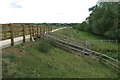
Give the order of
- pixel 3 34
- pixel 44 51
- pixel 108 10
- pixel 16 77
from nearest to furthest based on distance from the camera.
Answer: pixel 16 77 → pixel 3 34 → pixel 44 51 → pixel 108 10

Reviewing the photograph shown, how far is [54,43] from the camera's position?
1366 centimetres

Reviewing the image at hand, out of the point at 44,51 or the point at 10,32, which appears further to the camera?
the point at 44,51

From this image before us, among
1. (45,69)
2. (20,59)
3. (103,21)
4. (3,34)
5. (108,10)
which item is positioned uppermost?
(108,10)

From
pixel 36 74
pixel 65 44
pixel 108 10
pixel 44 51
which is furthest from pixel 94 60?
pixel 108 10

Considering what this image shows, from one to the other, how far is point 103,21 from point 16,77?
30.8m

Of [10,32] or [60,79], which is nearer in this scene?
[60,79]

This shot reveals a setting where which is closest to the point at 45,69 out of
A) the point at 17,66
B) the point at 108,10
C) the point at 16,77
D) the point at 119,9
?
the point at 17,66

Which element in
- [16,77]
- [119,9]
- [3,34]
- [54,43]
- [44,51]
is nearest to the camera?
[16,77]

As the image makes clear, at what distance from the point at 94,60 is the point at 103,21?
73.9ft

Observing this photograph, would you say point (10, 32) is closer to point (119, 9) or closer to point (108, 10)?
point (119, 9)

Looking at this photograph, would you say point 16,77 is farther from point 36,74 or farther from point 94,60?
point 94,60

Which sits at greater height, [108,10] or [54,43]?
[108,10]

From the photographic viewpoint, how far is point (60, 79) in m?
5.50

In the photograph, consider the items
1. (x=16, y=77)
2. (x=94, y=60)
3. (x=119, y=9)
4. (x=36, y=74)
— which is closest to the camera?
(x=16, y=77)
